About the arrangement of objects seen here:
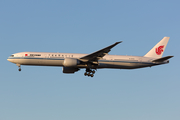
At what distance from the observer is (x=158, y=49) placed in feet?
165

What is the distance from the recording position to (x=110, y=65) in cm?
4538

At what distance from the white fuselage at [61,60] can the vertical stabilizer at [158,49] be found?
2976 mm

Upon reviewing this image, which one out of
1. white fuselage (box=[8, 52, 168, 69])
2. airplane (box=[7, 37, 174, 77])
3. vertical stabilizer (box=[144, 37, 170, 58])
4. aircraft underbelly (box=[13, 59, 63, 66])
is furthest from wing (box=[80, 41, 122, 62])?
vertical stabilizer (box=[144, 37, 170, 58])

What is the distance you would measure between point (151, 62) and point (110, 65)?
7029 mm

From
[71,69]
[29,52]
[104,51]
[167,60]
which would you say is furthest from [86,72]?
[167,60]

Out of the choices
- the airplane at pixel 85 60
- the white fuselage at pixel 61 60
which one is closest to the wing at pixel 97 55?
the airplane at pixel 85 60

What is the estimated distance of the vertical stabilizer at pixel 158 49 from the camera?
4972cm

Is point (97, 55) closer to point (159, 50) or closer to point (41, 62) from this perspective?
point (41, 62)

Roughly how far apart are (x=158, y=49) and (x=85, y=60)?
542 inches

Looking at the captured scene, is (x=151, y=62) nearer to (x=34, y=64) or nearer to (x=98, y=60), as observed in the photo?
(x=98, y=60)

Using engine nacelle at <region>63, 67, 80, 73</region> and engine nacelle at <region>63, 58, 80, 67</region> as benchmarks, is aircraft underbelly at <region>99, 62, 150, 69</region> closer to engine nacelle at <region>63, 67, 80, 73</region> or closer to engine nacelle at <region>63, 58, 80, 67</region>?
engine nacelle at <region>63, 58, 80, 67</region>

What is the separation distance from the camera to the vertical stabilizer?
49.7 meters

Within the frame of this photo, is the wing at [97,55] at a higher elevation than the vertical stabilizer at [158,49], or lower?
lower

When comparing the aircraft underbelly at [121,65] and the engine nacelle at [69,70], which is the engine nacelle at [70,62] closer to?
the engine nacelle at [69,70]
